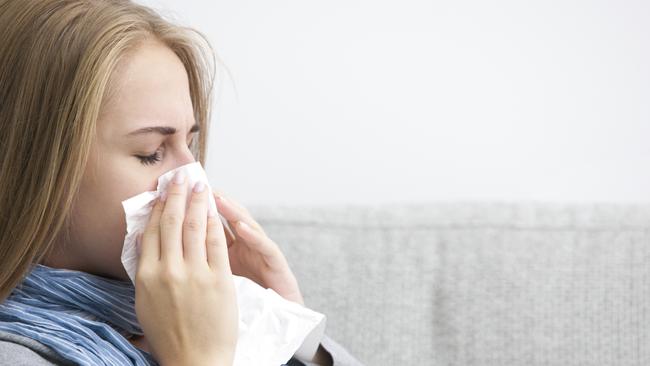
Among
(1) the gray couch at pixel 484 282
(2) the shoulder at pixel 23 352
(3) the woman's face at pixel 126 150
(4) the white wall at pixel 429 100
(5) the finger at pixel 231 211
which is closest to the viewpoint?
(2) the shoulder at pixel 23 352

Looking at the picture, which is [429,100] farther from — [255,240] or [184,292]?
[184,292]

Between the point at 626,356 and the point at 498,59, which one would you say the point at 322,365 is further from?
the point at 498,59

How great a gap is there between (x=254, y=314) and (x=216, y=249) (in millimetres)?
131

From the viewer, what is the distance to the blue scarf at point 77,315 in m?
1.13

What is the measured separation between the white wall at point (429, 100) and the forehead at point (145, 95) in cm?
77

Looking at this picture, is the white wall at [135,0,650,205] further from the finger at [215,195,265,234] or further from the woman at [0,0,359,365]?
the woman at [0,0,359,365]

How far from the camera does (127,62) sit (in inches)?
46.9

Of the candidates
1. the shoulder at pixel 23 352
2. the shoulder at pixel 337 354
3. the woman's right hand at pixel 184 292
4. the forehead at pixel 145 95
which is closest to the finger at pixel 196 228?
the woman's right hand at pixel 184 292

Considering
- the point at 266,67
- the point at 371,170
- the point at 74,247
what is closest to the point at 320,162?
the point at 371,170

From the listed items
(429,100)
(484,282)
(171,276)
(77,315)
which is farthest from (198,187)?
(429,100)

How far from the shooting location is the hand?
1391mm

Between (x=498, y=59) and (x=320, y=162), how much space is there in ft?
1.50

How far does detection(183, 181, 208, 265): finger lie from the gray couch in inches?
19.6

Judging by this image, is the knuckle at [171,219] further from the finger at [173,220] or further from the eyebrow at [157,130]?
the eyebrow at [157,130]
